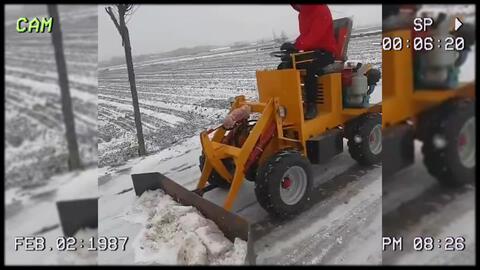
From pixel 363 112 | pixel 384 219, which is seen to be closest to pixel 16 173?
pixel 384 219

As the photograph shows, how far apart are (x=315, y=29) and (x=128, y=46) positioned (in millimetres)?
1096

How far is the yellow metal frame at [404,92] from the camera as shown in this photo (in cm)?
96

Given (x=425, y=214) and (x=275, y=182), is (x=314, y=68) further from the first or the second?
(x=425, y=214)

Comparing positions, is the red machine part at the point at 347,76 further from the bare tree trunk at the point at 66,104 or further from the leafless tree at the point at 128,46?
the bare tree trunk at the point at 66,104

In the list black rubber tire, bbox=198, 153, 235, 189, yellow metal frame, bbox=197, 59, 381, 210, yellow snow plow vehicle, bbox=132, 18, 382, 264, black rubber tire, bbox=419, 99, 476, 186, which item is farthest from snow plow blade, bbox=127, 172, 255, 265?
black rubber tire, bbox=419, 99, 476, 186

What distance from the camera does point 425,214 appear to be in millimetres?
1112

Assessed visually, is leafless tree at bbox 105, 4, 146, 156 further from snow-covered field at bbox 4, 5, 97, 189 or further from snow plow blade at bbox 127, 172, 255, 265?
snow-covered field at bbox 4, 5, 97, 189

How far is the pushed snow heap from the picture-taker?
74.3 inches

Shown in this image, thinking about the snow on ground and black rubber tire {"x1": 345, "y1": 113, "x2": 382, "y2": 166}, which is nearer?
the snow on ground

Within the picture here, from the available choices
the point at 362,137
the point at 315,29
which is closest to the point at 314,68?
the point at 315,29

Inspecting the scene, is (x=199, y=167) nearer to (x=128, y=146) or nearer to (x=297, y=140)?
(x=128, y=146)

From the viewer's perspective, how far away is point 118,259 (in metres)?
1.70

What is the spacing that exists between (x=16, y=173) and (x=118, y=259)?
Result: 2.38 ft

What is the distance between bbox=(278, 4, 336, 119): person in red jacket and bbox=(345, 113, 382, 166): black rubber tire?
13.4 inches
